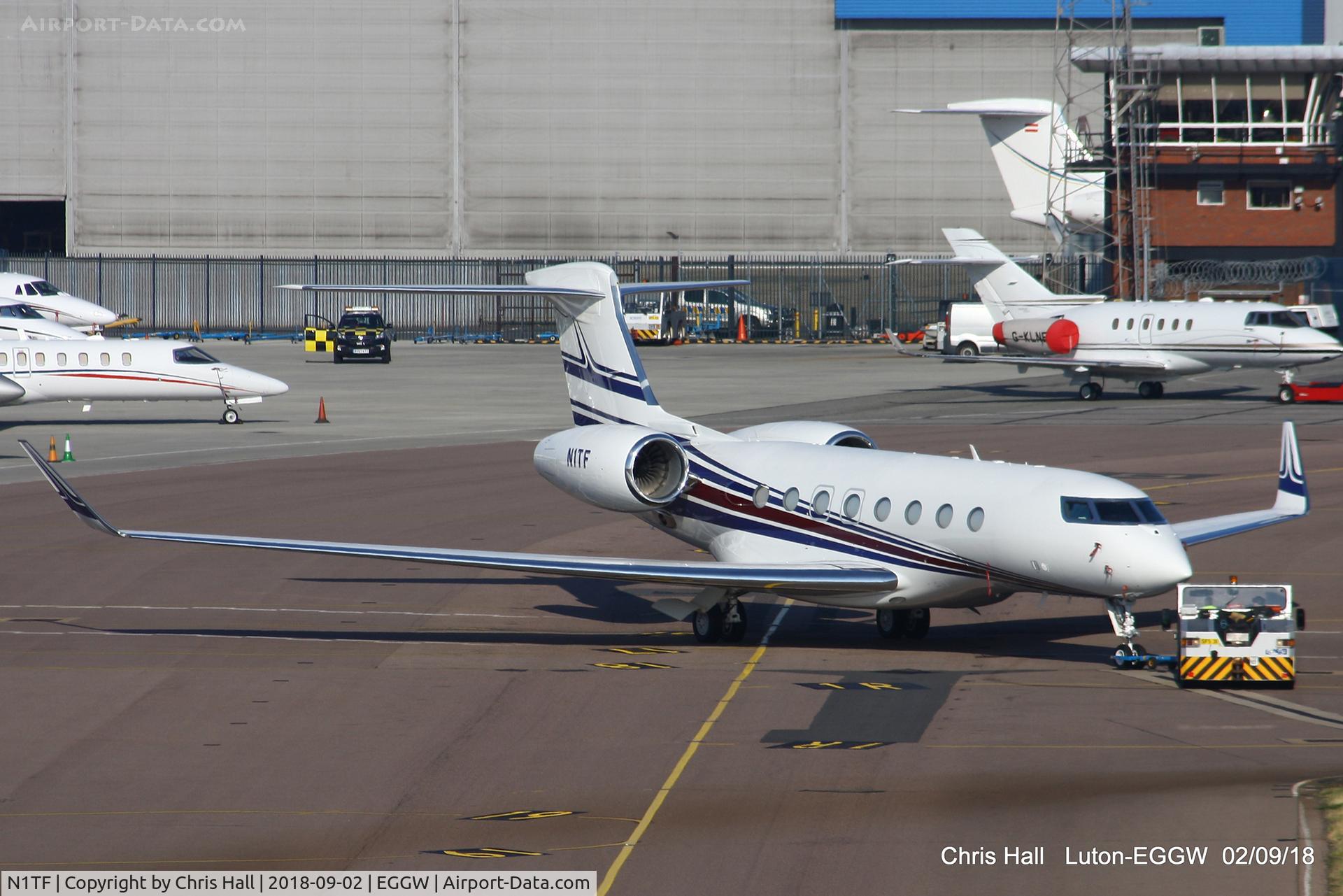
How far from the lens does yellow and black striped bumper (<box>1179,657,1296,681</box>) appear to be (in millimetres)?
16188

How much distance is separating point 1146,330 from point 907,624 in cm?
3474

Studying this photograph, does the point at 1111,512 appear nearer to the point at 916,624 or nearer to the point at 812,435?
the point at 916,624

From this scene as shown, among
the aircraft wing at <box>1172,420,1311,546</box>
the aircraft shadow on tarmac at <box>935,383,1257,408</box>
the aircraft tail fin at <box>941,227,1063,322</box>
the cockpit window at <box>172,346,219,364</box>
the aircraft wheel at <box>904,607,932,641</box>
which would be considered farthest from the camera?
the aircraft tail fin at <box>941,227,1063,322</box>

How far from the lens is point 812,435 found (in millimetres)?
21219

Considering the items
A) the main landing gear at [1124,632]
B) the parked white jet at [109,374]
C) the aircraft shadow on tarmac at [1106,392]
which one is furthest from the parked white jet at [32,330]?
the main landing gear at [1124,632]

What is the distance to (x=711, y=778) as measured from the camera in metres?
13.2

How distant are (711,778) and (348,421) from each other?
1369 inches

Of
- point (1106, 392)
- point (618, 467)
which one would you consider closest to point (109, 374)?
point (618, 467)

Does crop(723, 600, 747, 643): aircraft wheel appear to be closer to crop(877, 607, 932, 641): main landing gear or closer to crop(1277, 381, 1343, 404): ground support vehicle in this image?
crop(877, 607, 932, 641): main landing gear

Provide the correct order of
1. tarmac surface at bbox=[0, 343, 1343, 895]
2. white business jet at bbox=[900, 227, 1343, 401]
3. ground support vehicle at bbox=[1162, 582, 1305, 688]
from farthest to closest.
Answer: white business jet at bbox=[900, 227, 1343, 401]
ground support vehicle at bbox=[1162, 582, 1305, 688]
tarmac surface at bbox=[0, 343, 1343, 895]

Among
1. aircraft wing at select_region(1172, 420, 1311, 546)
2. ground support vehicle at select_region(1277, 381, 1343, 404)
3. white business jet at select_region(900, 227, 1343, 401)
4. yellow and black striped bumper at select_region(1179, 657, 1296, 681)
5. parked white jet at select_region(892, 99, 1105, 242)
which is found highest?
parked white jet at select_region(892, 99, 1105, 242)

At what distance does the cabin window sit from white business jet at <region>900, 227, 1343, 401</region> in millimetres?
32418

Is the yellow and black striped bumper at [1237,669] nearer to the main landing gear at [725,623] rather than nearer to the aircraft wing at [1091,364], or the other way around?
the main landing gear at [725,623]

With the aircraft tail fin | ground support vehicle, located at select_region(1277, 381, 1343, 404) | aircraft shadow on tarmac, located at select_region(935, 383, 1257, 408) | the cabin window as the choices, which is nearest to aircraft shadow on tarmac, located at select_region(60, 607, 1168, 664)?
the cabin window
